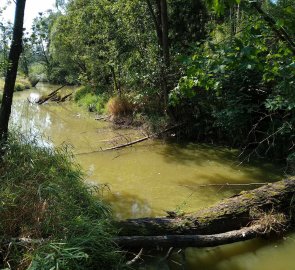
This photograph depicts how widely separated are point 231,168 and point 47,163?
15.6 ft

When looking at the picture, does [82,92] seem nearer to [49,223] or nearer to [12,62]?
[12,62]

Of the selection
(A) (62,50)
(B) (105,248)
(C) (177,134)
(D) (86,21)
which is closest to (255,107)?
(C) (177,134)

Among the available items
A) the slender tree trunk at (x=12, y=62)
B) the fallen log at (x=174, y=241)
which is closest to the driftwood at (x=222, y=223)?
the fallen log at (x=174, y=241)

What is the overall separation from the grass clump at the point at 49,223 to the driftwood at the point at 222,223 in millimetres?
459

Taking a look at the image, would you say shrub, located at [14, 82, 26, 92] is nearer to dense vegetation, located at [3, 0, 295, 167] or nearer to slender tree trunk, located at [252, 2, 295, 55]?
dense vegetation, located at [3, 0, 295, 167]

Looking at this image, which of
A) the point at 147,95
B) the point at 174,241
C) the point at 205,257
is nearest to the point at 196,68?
the point at 174,241

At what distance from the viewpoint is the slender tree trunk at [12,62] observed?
218 inches

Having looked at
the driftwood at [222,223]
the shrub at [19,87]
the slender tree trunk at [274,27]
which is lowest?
the driftwood at [222,223]

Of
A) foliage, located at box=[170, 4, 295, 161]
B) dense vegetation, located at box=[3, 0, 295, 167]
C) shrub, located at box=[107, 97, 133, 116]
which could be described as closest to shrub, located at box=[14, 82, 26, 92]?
dense vegetation, located at box=[3, 0, 295, 167]

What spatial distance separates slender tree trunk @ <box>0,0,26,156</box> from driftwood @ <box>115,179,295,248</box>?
2460 millimetres

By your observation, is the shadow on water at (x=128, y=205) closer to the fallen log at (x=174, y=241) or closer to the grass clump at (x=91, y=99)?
the fallen log at (x=174, y=241)

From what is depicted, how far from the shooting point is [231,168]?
8734mm

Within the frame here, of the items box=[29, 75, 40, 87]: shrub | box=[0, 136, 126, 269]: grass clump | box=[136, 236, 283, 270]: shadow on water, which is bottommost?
box=[136, 236, 283, 270]: shadow on water

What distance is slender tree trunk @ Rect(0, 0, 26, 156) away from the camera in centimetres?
554
